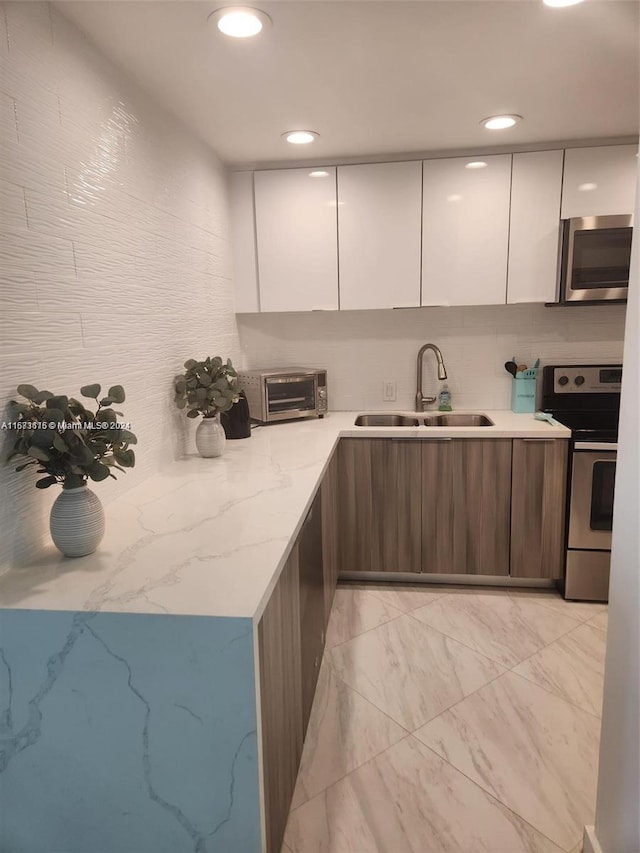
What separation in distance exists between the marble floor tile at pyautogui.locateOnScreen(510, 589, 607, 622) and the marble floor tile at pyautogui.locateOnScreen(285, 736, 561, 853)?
3.99 feet

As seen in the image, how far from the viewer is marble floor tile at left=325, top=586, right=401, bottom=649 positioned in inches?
97.9

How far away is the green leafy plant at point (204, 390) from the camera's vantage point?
2168 millimetres

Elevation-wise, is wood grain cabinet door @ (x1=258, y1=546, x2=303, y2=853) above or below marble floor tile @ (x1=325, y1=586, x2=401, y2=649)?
above

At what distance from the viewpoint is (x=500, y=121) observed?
2.42m

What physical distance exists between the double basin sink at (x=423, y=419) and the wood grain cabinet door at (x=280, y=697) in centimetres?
169

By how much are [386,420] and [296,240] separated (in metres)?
1.13

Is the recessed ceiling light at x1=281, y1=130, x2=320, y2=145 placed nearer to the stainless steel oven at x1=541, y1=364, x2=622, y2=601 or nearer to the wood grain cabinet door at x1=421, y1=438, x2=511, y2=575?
the wood grain cabinet door at x1=421, y1=438, x2=511, y2=575

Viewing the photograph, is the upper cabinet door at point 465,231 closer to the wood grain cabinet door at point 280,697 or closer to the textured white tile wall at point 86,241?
the textured white tile wall at point 86,241

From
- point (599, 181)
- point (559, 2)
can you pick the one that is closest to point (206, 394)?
point (559, 2)

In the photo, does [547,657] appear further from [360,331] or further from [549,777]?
[360,331]

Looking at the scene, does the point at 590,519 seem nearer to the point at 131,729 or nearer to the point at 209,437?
the point at 209,437

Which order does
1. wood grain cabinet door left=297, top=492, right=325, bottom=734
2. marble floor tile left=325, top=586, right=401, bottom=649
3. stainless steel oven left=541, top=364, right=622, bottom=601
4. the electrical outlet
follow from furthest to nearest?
the electrical outlet
stainless steel oven left=541, top=364, right=622, bottom=601
marble floor tile left=325, top=586, right=401, bottom=649
wood grain cabinet door left=297, top=492, right=325, bottom=734

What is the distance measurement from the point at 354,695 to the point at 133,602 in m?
1.27

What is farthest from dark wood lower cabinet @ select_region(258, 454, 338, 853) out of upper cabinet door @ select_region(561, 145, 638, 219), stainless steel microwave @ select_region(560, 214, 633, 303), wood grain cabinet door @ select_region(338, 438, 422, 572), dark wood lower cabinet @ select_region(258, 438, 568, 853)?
upper cabinet door @ select_region(561, 145, 638, 219)
